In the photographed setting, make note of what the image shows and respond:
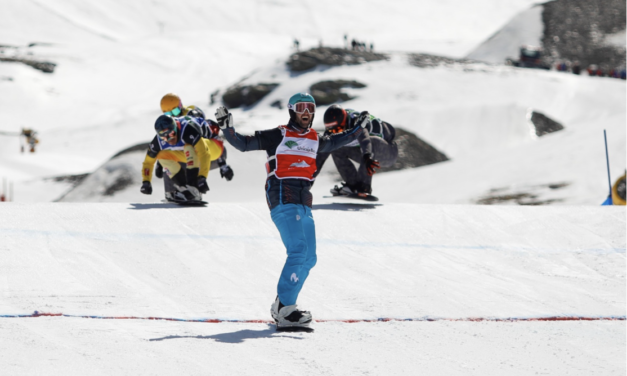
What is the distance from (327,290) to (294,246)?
4.47 ft

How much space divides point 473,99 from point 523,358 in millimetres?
25696

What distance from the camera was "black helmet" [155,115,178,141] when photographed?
862cm

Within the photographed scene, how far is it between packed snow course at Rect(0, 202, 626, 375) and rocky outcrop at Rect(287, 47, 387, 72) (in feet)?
76.6

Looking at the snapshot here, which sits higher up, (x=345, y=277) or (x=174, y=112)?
(x=174, y=112)

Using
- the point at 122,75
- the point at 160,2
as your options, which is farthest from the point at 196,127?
the point at 160,2

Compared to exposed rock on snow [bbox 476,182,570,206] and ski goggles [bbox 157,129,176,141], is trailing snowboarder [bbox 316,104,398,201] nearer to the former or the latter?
ski goggles [bbox 157,129,176,141]

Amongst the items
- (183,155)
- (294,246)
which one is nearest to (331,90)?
(183,155)

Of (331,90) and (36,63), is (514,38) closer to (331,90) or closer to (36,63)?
(331,90)

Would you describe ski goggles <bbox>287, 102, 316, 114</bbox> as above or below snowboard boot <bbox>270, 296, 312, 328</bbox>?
above

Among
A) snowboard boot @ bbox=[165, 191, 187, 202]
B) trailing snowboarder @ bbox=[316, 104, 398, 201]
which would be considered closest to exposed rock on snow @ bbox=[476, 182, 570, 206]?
trailing snowboarder @ bbox=[316, 104, 398, 201]

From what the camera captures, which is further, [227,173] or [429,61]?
[429,61]

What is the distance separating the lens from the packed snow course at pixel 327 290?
184 inches

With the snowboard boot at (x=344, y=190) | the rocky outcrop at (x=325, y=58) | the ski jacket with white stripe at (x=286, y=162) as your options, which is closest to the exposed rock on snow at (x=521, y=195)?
the snowboard boot at (x=344, y=190)

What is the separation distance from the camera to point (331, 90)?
29547 millimetres
